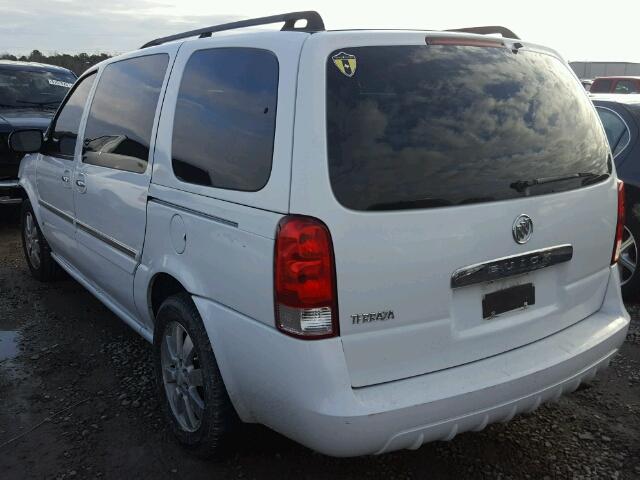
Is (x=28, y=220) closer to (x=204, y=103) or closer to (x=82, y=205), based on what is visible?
(x=82, y=205)

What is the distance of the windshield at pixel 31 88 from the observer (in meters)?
8.11

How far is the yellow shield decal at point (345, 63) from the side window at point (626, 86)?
15.3 meters

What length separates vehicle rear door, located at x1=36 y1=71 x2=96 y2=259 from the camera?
411 cm

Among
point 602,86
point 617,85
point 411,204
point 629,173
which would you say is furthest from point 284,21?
point 602,86

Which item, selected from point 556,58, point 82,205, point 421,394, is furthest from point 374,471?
point 82,205

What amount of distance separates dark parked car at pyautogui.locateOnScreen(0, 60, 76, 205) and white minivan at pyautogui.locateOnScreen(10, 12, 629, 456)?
4.88 m

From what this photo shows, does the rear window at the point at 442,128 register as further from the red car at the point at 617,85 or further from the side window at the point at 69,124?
the red car at the point at 617,85

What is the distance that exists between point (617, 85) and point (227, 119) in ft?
51.8

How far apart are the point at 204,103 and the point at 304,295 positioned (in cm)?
108

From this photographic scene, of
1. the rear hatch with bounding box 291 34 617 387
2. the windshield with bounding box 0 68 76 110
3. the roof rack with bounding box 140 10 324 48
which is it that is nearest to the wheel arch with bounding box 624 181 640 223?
the rear hatch with bounding box 291 34 617 387

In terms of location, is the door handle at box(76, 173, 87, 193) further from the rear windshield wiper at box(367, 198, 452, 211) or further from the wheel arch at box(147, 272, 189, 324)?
the rear windshield wiper at box(367, 198, 452, 211)

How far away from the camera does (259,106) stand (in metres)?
2.35

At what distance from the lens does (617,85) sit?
15797 millimetres

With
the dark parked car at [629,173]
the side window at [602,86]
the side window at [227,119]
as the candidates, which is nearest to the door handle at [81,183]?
the side window at [227,119]
